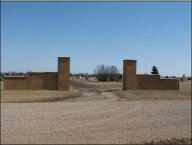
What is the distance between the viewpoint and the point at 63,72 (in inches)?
1590

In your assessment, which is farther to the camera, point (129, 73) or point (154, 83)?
point (154, 83)

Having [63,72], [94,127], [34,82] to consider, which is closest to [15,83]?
[34,82]

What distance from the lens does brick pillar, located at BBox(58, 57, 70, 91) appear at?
4025 centimetres

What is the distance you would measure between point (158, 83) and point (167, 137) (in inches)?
1265

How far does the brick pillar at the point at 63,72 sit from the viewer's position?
4025cm

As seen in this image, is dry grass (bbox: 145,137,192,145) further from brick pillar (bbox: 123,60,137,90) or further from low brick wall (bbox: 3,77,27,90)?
brick pillar (bbox: 123,60,137,90)

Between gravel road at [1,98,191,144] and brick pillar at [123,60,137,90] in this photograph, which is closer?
gravel road at [1,98,191,144]

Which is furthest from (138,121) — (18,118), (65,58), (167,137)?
(65,58)

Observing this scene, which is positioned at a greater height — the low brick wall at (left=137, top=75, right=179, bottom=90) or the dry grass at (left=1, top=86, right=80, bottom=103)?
the low brick wall at (left=137, top=75, right=179, bottom=90)

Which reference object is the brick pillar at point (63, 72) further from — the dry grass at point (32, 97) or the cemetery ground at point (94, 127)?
the cemetery ground at point (94, 127)

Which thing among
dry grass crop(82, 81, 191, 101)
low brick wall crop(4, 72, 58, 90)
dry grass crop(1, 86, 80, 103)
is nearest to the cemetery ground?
dry grass crop(1, 86, 80, 103)

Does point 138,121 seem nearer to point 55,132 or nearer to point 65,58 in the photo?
point 55,132

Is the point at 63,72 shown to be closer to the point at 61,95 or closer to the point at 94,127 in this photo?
the point at 61,95

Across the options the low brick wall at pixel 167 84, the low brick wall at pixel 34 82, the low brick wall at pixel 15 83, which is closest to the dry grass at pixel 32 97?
the low brick wall at pixel 34 82
